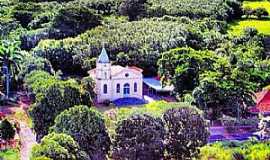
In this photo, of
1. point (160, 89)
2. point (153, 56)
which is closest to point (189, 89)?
point (160, 89)

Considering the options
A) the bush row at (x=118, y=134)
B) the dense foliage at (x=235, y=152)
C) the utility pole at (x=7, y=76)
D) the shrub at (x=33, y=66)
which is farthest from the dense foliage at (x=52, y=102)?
the dense foliage at (x=235, y=152)

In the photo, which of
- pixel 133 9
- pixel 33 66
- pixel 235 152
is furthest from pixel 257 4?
pixel 235 152

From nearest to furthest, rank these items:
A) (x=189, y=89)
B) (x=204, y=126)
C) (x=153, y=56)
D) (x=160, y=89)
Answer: (x=204, y=126)
(x=189, y=89)
(x=160, y=89)
(x=153, y=56)

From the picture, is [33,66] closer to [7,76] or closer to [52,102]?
[7,76]

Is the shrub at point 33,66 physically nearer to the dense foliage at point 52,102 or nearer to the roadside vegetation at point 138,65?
the roadside vegetation at point 138,65

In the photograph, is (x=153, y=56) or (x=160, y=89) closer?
(x=160, y=89)

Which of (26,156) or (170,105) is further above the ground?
(170,105)

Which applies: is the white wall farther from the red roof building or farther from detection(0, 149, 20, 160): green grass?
A: detection(0, 149, 20, 160): green grass

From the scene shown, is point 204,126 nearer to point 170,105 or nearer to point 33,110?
point 170,105
